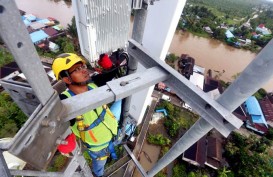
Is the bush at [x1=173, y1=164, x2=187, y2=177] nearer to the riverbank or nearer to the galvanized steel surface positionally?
the galvanized steel surface

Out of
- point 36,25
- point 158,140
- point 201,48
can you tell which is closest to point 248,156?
point 158,140

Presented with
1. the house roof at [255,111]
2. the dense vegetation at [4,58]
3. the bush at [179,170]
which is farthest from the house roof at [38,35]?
the house roof at [255,111]

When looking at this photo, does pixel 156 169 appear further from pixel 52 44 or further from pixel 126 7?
pixel 52 44

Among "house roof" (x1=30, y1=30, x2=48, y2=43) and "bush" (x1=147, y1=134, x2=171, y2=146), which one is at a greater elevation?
"bush" (x1=147, y1=134, x2=171, y2=146)

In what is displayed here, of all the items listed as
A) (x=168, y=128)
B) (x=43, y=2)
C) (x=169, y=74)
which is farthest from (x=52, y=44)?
(x=169, y=74)

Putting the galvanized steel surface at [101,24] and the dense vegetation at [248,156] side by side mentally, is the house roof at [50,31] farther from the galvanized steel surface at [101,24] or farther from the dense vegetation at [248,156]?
the galvanized steel surface at [101,24]

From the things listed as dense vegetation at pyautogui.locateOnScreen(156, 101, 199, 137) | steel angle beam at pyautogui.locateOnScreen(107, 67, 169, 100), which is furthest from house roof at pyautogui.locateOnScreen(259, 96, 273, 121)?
steel angle beam at pyautogui.locateOnScreen(107, 67, 169, 100)
